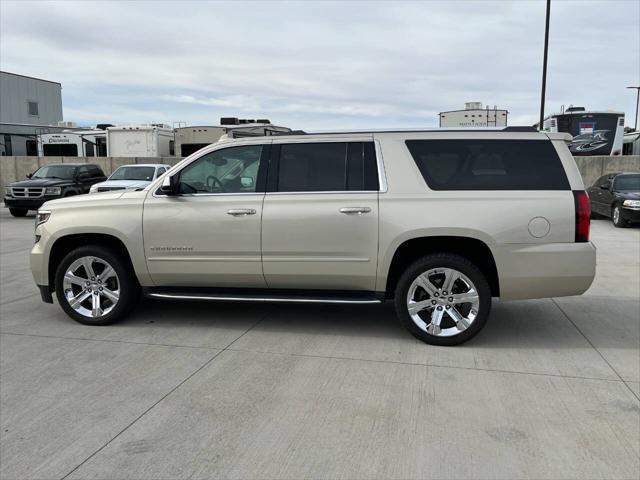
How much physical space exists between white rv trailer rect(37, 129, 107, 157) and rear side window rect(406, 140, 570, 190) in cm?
2325

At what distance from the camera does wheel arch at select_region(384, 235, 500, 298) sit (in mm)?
5023

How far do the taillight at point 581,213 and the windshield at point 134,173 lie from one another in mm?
13983

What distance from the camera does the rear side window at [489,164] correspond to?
4.88 m

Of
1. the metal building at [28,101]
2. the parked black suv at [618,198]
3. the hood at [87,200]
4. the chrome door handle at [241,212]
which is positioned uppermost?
the metal building at [28,101]

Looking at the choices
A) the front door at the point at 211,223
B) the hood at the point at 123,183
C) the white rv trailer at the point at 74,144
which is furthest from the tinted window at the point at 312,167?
the white rv trailer at the point at 74,144

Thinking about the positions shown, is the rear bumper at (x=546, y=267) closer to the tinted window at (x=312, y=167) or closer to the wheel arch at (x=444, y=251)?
the wheel arch at (x=444, y=251)

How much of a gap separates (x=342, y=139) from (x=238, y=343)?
2076 mm

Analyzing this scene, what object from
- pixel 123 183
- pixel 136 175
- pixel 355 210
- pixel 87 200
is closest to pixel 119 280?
pixel 87 200

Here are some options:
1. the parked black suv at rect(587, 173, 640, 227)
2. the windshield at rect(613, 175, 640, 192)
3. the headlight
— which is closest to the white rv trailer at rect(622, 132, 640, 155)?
the parked black suv at rect(587, 173, 640, 227)

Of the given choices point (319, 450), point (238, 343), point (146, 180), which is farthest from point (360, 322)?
point (146, 180)

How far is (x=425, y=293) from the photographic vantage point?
16.5ft

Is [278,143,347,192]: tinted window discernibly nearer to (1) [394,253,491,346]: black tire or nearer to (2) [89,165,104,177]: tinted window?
(1) [394,253,491,346]: black tire

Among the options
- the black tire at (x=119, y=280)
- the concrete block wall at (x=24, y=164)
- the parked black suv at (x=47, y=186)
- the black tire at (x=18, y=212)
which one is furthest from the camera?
the concrete block wall at (x=24, y=164)

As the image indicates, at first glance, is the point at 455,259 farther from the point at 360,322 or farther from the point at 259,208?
the point at 259,208
